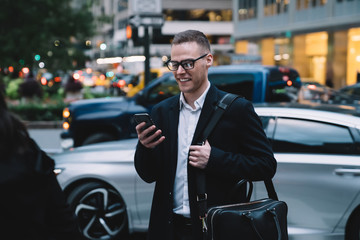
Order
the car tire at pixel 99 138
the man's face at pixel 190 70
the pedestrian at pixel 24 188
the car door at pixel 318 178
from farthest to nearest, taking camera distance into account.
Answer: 1. the car tire at pixel 99 138
2. the car door at pixel 318 178
3. the man's face at pixel 190 70
4. the pedestrian at pixel 24 188

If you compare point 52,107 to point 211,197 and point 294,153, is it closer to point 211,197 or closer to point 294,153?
point 294,153

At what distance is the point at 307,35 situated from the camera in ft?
133

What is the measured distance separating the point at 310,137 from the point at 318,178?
0.45 metres

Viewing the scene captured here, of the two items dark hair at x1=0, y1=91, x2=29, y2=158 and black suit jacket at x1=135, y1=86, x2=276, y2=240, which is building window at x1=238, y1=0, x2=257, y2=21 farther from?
dark hair at x1=0, y1=91, x2=29, y2=158

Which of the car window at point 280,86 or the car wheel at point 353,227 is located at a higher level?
the car window at point 280,86

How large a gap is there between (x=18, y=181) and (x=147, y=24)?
9440 millimetres

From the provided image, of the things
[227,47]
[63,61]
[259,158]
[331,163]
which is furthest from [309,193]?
[227,47]

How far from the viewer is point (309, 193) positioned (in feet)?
15.1

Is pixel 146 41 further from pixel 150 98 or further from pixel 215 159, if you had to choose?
pixel 215 159

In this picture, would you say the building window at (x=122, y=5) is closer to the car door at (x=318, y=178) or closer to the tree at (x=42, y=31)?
the tree at (x=42, y=31)

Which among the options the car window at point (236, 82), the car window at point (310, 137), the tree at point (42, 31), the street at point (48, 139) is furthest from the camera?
the tree at point (42, 31)

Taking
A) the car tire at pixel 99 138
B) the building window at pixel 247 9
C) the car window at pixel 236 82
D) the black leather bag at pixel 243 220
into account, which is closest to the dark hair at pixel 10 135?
the black leather bag at pixel 243 220

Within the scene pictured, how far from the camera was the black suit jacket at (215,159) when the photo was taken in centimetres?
257

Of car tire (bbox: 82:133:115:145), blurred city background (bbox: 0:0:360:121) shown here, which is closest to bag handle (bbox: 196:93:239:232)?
blurred city background (bbox: 0:0:360:121)
